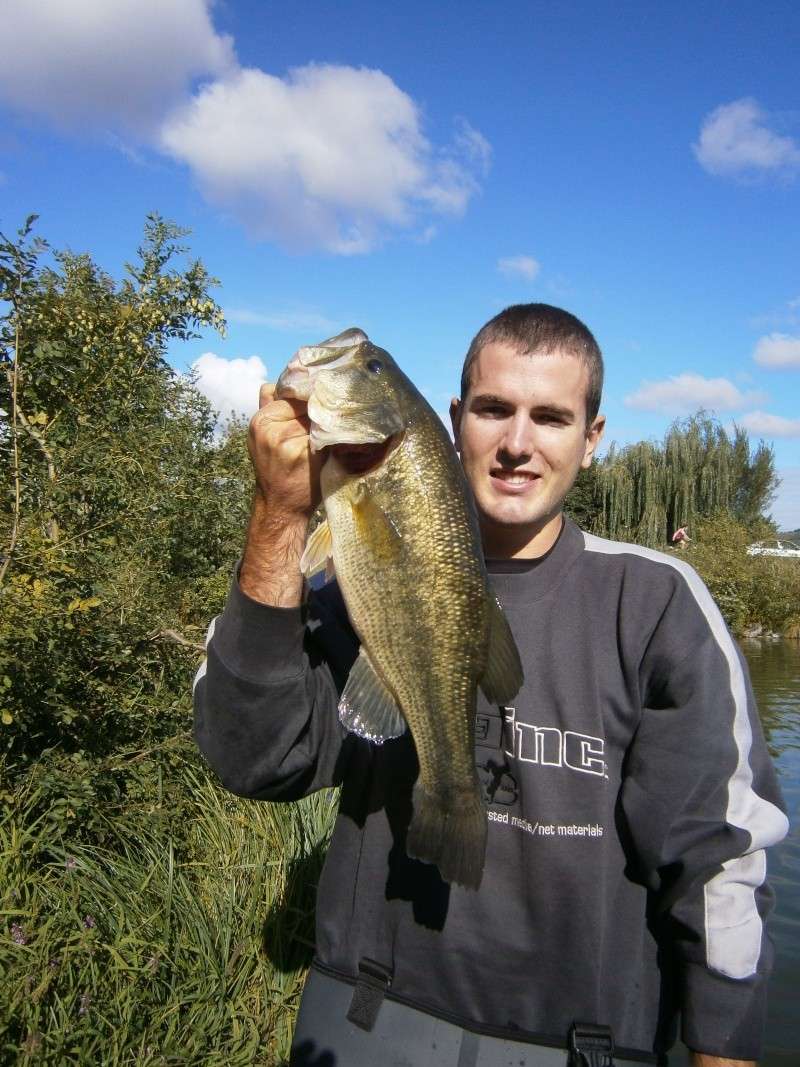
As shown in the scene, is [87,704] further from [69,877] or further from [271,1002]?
[271,1002]

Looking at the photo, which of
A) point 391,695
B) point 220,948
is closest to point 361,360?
point 391,695

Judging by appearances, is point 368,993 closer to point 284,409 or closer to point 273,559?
point 273,559

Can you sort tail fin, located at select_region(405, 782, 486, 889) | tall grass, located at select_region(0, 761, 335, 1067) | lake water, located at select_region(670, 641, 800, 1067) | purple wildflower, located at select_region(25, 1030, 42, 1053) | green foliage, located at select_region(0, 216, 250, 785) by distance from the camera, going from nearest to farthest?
tail fin, located at select_region(405, 782, 486, 889) < purple wildflower, located at select_region(25, 1030, 42, 1053) < tall grass, located at select_region(0, 761, 335, 1067) < green foliage, located at select_region(0, 216, 250, 785) < lake water, located at select_region(670, 641, 800, 1067)

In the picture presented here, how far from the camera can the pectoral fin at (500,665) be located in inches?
88.4

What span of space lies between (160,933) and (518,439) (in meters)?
3.16

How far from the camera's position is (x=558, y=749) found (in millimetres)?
2303

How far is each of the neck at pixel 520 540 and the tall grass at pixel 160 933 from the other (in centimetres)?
260

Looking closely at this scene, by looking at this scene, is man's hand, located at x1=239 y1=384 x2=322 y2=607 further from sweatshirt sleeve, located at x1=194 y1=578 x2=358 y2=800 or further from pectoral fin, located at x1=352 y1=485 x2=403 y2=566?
pectoral fin, located at x1=352 y1=485 x2=403 y2=566

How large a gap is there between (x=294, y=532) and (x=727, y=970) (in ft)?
5.62

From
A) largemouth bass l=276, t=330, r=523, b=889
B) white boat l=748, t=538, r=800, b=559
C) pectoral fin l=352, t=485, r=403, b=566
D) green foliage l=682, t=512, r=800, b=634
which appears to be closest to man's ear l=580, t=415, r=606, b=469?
largemouth bass l=276, t=330, r=523, b=889

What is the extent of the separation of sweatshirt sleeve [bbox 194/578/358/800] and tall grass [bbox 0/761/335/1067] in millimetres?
1760

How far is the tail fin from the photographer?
210 centimetres

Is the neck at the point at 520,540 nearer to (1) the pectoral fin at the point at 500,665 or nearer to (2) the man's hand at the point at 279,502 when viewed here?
(1) the pectoral fin at the point at 500,665

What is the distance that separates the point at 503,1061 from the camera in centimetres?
216
